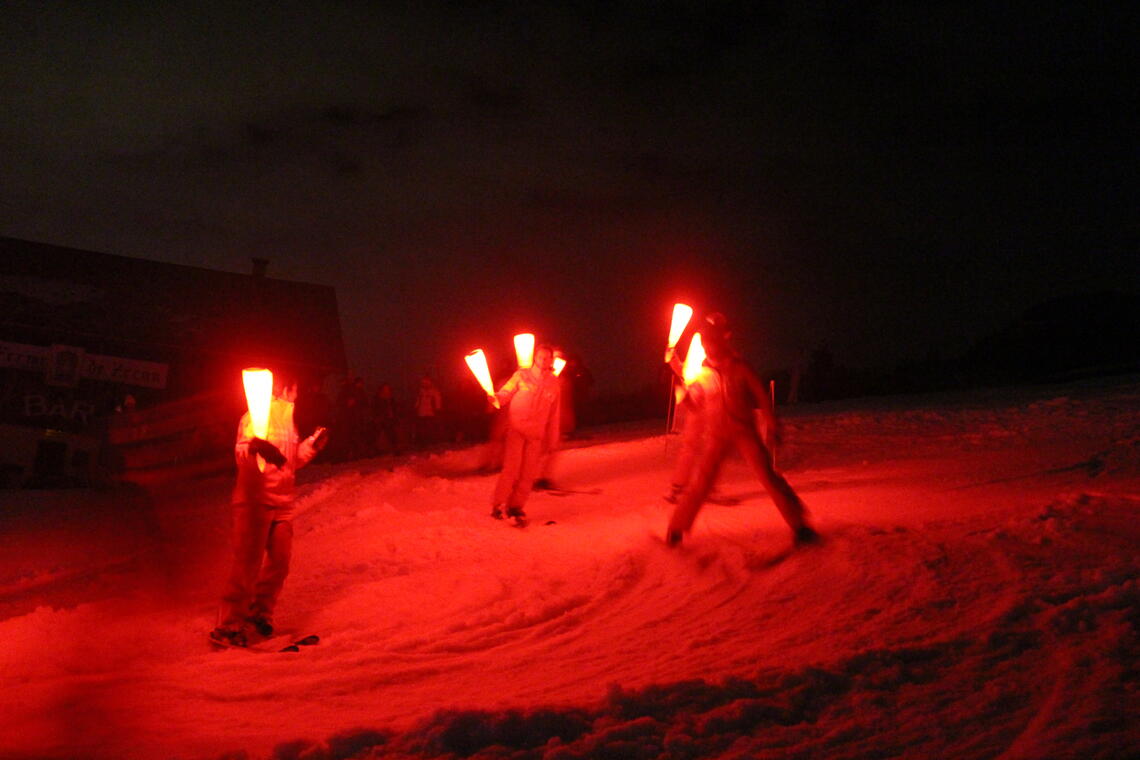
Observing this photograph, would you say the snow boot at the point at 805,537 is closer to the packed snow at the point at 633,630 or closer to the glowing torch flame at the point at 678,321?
the packed snow at the point at 633,630

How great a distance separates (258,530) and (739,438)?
388 centimetres

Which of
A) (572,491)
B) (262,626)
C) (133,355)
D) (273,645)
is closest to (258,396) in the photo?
(262,626)

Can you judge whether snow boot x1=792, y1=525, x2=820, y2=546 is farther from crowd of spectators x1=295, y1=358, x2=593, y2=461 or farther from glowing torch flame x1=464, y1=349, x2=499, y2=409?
crowd of spectators x1=295, y1=358, x2=593, y2=461

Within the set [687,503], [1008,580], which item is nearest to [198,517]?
[687,503]

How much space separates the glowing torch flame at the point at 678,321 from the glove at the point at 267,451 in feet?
14.4

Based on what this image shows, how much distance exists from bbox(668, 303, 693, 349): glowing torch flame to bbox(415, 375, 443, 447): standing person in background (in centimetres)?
1311

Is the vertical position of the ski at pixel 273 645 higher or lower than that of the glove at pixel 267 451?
lower

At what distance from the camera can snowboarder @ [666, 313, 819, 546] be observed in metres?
7.46

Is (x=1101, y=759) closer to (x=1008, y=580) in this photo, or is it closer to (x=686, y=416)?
(x=1008, y=580)

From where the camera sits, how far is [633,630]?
615 centimetres

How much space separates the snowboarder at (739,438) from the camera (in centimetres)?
746

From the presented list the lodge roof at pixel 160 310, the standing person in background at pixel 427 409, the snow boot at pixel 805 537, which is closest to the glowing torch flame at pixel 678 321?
the snow boot at pixel 805 537

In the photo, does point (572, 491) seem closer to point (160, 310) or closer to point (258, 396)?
point (258, 396)

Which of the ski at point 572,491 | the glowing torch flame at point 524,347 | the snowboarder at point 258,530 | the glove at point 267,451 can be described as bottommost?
the ski at point 572,491
